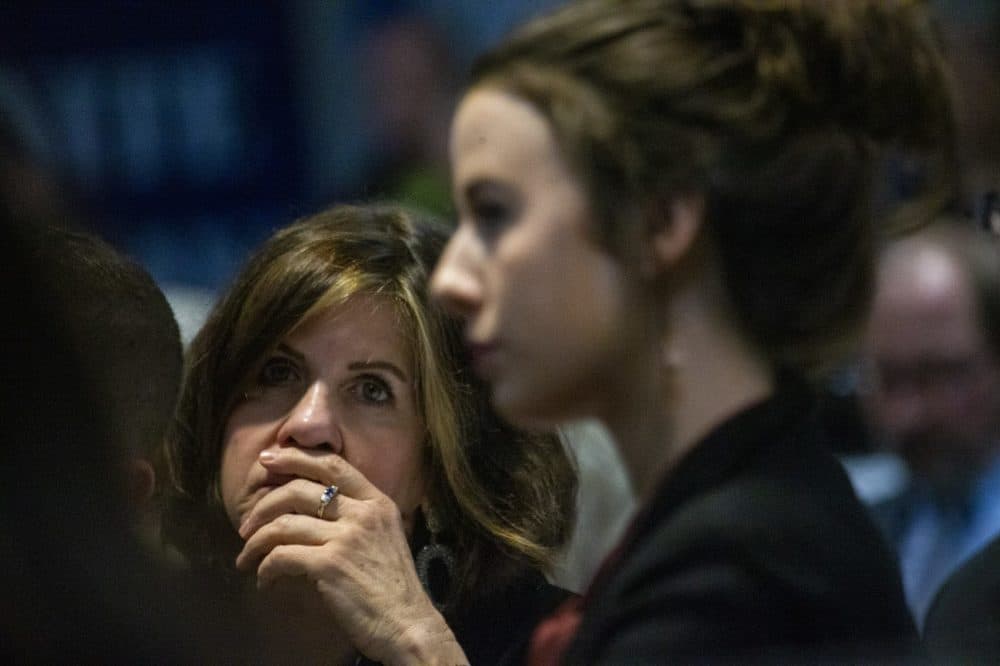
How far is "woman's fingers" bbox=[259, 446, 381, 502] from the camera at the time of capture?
2.09 m

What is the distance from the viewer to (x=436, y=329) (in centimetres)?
221

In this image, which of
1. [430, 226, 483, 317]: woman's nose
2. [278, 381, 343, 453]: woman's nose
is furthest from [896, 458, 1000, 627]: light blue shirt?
[430, 226, 483, 317]: woman's nose

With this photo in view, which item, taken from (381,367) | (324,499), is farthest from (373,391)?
(324,499)

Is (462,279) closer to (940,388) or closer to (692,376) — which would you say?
(692,376)

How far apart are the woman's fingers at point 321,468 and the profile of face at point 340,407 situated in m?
0.01

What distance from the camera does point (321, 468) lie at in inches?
82.1

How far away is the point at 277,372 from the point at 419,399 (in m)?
0.17

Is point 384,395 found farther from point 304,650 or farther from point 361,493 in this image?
A: point 304,650

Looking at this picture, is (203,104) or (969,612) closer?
(969,612)

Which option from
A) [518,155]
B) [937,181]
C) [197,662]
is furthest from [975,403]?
[197,662]

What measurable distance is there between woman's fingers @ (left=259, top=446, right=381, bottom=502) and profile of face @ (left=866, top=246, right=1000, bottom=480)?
1.55 m

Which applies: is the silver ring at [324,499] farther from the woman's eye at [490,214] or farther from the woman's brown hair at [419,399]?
the woman's eye at [490,214]

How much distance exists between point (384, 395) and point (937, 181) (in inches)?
32.3

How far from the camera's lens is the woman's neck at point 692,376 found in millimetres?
1451
